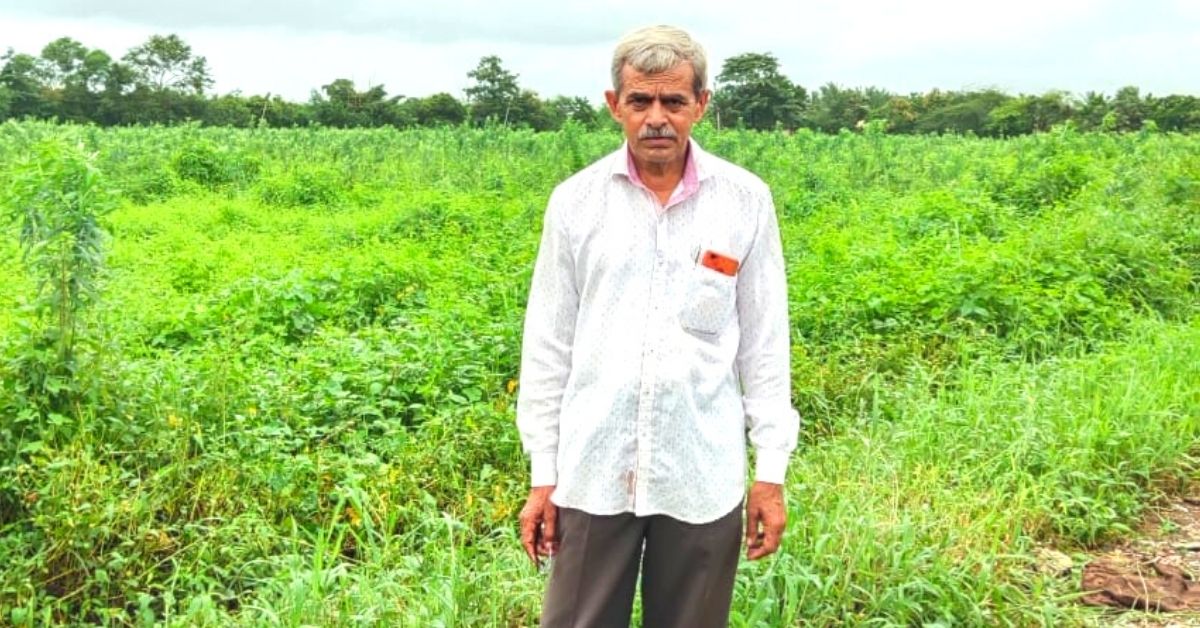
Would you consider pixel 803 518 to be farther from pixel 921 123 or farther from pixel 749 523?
pixel 921 123

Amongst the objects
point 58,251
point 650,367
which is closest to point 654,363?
point 650,367

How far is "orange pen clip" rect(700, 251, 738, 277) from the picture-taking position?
1965mm

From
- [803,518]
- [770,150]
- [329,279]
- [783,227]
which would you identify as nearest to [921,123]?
[770,150]

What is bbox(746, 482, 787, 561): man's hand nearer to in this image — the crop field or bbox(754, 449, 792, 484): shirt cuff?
bbox(754, 449, 792, 484): shirt cuff

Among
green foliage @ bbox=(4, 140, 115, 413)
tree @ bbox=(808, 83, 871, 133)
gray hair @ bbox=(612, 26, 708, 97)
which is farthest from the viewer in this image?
tree @ bbox=(808, 83, 871, 133)

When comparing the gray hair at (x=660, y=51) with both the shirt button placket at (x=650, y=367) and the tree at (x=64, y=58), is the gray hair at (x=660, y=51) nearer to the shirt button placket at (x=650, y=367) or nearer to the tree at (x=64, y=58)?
the shirt button placket at (x=650, y=367)

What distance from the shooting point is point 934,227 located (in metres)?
9.08

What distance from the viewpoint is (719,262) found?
197 cm

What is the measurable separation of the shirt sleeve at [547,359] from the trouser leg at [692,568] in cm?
23

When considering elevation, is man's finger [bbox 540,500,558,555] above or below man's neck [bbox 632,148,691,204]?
below

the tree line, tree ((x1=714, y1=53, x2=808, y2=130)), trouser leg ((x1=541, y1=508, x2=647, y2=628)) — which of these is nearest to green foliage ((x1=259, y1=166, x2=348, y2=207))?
trouser leg ((x1=541, y1=508, x2=647, y2=628))

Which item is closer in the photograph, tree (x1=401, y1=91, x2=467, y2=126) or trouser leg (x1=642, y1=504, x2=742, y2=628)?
trouser leg (x1=642, y1=504, x2=742, y2=628)

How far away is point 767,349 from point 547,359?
16.3 inches

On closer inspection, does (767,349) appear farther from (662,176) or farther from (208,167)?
(208,167)
